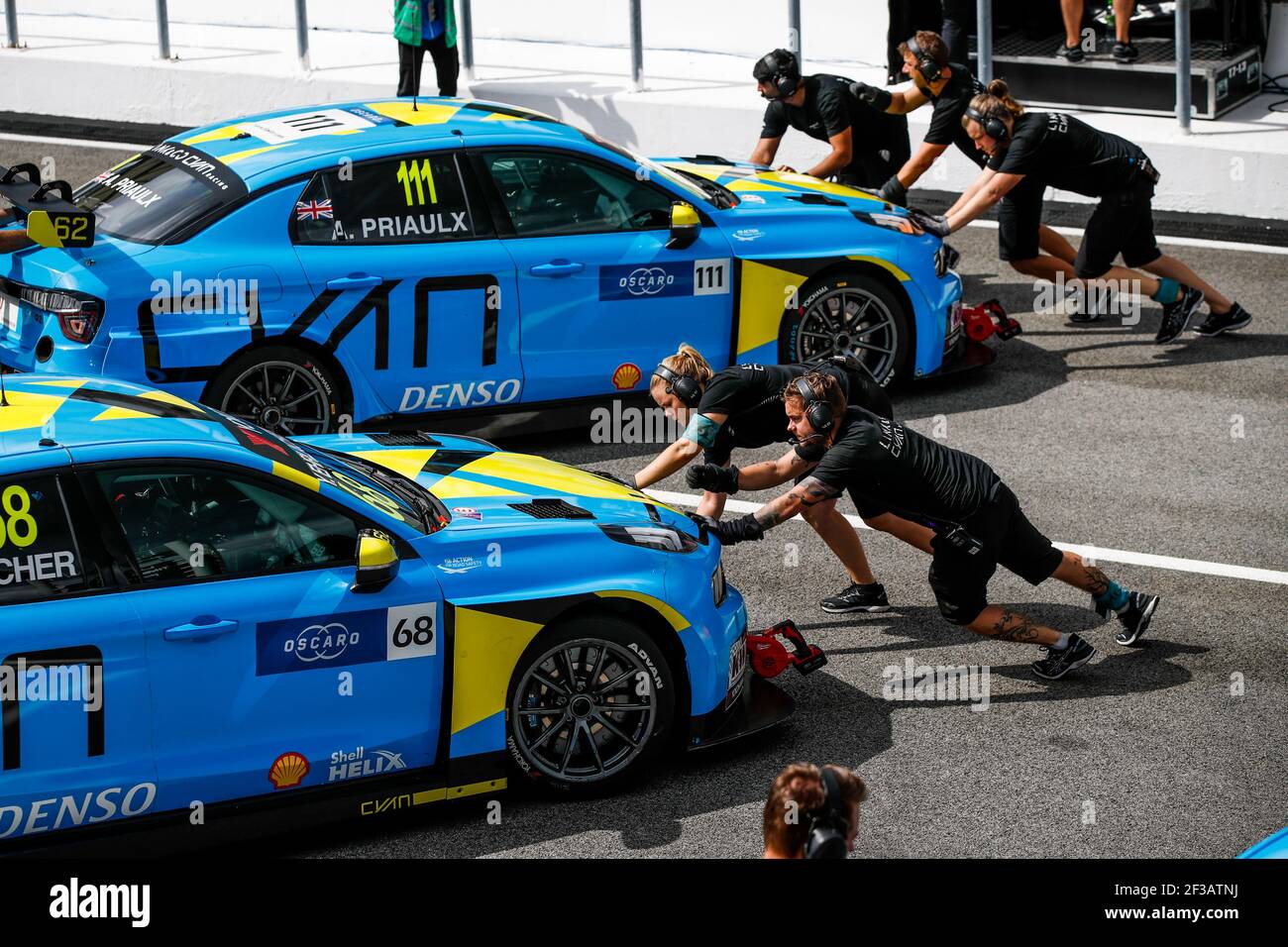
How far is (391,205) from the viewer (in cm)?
955

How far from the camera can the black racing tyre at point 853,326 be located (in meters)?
10.5

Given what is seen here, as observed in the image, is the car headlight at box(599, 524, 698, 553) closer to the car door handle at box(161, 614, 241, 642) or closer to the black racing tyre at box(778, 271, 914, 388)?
the car door handle at box(161, 614, 241, 642)

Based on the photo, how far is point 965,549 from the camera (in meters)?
7.66

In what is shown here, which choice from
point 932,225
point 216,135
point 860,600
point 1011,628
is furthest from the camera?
point 932,225

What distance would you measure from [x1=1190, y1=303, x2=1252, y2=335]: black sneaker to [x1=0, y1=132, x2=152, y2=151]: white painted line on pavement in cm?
879

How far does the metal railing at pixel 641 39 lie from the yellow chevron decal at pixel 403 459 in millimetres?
8526

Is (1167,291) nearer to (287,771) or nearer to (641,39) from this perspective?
(641,39)

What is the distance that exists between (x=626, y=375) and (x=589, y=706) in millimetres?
3726

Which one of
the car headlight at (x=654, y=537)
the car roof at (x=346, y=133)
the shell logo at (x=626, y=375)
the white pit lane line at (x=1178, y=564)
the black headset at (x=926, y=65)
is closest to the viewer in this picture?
the car headlight at (x=654, y=537)

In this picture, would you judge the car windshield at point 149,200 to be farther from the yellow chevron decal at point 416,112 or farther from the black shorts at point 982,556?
the black shorts at point 982,556

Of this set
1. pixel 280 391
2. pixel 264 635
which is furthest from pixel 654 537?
pixel 280 391

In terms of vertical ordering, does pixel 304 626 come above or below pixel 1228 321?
below

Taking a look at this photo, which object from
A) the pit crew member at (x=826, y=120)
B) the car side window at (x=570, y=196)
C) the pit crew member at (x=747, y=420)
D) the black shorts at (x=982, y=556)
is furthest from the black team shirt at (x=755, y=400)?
the pit crew member at (x=826, y=120)
